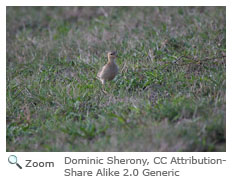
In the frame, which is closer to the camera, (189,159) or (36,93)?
(189,159)

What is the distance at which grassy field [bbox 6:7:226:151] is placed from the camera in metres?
5.01

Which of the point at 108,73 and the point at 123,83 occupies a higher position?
the point at 108,73

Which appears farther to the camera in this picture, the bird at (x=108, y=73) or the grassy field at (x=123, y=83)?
the bird at (x=108, y=73)

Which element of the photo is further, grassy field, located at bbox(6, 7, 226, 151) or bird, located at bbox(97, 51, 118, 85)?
bird, located at bbox(97, 51, 118, 85)

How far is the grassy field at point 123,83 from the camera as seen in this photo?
5008 millimetres

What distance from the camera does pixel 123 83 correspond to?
673 cm

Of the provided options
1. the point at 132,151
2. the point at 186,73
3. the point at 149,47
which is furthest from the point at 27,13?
the point at 132,151

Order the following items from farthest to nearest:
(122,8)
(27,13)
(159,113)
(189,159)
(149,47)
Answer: (27,13), (122,8), (149,47), (159,113), (189,159)

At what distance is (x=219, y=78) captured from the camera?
6133mm

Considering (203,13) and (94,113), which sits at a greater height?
(203,13)

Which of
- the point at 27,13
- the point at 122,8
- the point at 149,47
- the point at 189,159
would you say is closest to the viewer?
the point at 189,159

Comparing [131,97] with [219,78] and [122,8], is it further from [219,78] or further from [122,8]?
[122,8]

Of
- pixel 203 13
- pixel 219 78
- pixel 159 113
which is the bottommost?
pixel 159 113

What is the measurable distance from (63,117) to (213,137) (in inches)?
90.7
